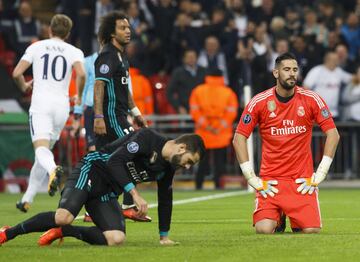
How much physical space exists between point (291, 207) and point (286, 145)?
67cm

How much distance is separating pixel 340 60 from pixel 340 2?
3824mm

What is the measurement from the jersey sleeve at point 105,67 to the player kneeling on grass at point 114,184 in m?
2.45

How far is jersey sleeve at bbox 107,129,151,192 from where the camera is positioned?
10203mm

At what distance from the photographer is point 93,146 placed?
599 inches

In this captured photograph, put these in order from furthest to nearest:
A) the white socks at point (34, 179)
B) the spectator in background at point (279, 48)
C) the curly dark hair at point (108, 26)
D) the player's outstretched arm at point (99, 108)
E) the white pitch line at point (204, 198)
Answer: the spectator in background at point (279, 48), the white pitch line at point (204, 198), the white socks at point (34, 179), the curly dark hair at point (108, 26), the player's outstretched arm at point (99, 108)

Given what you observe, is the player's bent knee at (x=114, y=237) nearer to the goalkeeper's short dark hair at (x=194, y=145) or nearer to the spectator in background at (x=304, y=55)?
the goalkeeper's short dark hair at (x=194, y=145)

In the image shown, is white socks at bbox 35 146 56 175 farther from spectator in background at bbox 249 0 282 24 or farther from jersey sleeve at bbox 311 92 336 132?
spectator in background at bbox 249 0 282 24

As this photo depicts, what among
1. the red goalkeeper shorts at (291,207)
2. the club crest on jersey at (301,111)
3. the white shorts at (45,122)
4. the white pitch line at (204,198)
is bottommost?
the white pitch line at (204,198)

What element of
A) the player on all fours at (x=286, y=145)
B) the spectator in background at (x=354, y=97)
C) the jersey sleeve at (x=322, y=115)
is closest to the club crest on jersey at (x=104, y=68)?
the player on all fours at (x=286, y=145)

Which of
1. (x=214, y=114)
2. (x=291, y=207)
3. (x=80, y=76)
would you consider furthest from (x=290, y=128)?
(x=214, y=114)

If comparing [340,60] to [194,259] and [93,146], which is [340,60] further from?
[194,259]

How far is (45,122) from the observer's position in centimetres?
1457

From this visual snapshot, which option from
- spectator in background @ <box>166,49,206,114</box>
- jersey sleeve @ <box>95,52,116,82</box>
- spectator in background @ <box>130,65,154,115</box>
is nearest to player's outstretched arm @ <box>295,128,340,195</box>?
jersey sleeve @ <box>95,52,116,82</box>

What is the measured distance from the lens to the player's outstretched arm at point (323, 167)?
1186cm
